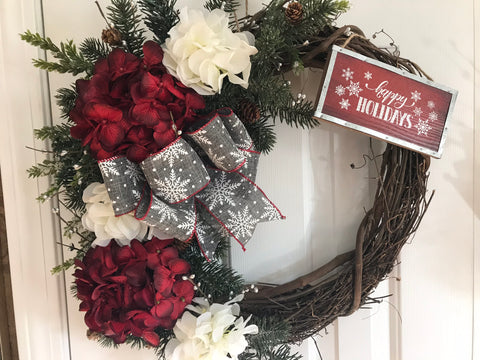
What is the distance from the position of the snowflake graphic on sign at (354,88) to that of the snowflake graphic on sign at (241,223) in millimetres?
277

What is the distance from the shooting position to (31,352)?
898 millimetres

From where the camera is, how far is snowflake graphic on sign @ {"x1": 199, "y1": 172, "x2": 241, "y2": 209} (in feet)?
2.19

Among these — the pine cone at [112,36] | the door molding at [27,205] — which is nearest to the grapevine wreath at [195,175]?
the pine cone at [112,36]

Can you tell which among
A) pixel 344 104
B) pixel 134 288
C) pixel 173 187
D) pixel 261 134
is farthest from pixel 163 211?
pixel 344 104

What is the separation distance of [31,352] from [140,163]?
0.61m

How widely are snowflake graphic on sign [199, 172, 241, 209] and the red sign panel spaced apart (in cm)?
20

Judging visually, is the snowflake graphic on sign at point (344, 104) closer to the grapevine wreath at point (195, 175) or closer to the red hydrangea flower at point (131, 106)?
the grapevine wreath at point (195, 175)

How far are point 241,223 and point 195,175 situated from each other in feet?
0.39

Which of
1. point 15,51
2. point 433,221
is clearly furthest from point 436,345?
point 15,51

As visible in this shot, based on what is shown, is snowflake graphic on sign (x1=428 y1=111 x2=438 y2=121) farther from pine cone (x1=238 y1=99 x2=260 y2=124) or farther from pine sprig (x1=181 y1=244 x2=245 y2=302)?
pine sprig (x1=181 y1=244 x2=245 y2=302)

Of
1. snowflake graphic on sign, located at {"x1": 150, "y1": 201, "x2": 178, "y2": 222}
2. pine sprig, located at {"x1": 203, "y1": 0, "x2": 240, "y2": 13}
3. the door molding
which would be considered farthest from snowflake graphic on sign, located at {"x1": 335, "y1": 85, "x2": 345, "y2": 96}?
the door molding

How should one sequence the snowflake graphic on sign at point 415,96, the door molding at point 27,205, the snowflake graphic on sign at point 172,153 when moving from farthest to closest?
the door molding at point 27,205 < the snowflake graphic on sign at point 415,96 < the snowflake graphic on sign at point 172,153

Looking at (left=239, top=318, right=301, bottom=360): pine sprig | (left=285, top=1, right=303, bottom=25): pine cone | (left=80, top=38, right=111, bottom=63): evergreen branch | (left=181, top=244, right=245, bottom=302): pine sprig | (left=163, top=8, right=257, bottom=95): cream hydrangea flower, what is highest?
(left=285, top=1, right=303, bottom=25): pine cone

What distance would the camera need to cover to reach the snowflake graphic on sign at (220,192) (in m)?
0.67
